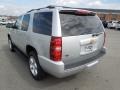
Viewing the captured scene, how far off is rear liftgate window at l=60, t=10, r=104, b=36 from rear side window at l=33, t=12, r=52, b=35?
1.10 ft

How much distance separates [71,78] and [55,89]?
2.74ft

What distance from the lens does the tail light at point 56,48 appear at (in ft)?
12.5

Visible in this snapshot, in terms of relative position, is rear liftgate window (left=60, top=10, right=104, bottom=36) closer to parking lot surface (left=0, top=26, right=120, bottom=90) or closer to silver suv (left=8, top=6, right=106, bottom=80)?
silver suv (left=8, top=6, right=106, bottom=80)

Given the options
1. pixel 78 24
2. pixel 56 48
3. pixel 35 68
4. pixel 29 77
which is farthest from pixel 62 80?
pixel 78 24

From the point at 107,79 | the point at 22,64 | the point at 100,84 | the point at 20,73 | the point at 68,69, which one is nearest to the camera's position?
the point at 68,69

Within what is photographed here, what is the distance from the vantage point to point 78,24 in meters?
4.28

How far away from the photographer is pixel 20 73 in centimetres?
542

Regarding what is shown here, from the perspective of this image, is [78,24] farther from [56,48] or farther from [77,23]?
[56,48]

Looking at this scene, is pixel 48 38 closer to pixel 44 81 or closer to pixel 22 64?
pixel 44 81

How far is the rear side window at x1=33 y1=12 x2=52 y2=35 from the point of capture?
4.14 m

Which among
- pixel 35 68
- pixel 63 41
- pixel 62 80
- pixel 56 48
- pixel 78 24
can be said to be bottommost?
pixel 62 80

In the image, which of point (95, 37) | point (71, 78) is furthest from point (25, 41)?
point (95, 37)

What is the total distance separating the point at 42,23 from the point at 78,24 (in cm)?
94

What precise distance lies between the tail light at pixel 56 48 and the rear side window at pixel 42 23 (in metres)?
0.31
